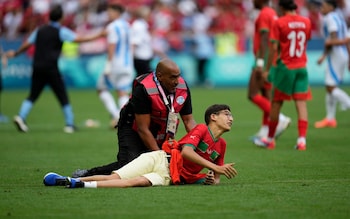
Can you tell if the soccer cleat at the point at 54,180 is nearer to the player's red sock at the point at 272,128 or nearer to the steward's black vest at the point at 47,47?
the player's red sock at the point at 272,128

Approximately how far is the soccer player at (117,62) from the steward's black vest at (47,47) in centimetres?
119

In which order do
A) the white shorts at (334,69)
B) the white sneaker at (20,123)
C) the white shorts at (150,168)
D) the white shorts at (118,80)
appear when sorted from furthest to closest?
1. the white shorts at (118,80)
2. the white shorts at (334,69)
3. the white sneaker at (20,123)
4. the white shorts at (150,168)

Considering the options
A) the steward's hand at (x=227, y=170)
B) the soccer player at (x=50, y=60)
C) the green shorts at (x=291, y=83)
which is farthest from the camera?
the soccer player at (x=50, y=60)

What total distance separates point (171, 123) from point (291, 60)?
439cm

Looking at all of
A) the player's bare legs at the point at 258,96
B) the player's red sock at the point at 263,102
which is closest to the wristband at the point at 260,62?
the player's bare legs at the point at 258,96

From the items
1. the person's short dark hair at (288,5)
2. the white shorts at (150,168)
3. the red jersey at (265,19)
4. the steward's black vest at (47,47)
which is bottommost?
the steward's black vest at (47,47)

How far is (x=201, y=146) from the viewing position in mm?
9336

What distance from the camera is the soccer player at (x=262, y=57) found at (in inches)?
576

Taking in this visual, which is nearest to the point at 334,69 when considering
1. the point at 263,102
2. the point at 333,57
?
the point at 333,57

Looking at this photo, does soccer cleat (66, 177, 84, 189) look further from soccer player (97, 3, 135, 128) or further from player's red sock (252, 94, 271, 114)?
soccer player (97, 3, 135, 128)

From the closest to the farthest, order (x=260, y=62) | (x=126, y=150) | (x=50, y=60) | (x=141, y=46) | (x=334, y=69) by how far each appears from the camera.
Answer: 1. (x=126, y=150)
2. (x=260, y=62)
3. (x=50, y=60)
4. (x=334, y=69)
5. (x=141, y=46)

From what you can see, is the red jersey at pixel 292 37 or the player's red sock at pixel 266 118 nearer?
the red jersey at pixel 292 37

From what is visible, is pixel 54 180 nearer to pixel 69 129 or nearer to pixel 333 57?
pixel 69 129

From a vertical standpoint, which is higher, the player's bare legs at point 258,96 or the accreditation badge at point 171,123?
the accreditation badge at point 171,123
